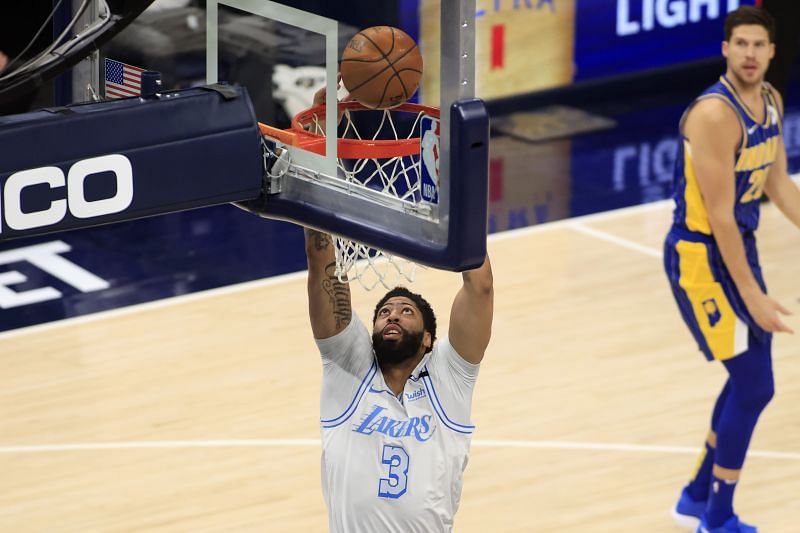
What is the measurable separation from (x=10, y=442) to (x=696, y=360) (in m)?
3.45

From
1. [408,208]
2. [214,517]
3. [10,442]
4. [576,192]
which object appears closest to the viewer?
[408,208]

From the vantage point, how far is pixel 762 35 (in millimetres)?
6418

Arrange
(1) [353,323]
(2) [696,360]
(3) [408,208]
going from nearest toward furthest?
1. (3) [408,208]
2. (1) [353,323]
3. (2) [696,360]

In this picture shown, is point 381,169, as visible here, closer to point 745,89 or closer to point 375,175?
point 375,175

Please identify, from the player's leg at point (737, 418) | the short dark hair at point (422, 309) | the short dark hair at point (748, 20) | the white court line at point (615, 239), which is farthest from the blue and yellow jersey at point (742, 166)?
the white court line at point (615, 239)

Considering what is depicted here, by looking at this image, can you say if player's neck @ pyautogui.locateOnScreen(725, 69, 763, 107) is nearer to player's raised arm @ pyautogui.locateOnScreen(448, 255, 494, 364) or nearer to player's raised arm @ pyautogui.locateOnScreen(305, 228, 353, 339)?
player's raised arm @ pyautogui.locateOnScreen(448, 255, 494, 364)

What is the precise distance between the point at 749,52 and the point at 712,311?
104cm

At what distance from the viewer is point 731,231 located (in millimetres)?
6352

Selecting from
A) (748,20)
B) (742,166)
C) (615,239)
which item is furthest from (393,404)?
(615,239)

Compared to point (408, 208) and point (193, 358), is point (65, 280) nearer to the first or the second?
point (193, 358)

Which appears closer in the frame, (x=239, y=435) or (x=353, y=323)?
(x=353, y=323)

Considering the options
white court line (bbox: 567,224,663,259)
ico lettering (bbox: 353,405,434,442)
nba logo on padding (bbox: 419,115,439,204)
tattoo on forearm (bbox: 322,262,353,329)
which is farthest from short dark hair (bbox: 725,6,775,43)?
white court line (bbox: 567,224,663,259)

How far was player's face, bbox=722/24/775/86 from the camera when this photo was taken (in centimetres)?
639

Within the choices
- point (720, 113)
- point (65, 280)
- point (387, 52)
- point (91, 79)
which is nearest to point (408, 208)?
point (387, 52)
